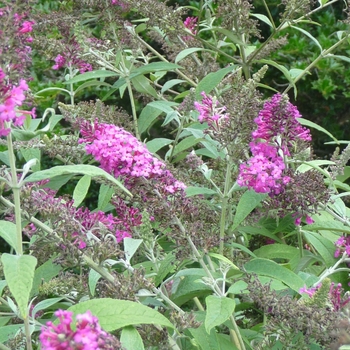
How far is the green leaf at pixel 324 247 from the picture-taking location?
1.89 m

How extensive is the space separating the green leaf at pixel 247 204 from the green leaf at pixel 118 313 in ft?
1.83

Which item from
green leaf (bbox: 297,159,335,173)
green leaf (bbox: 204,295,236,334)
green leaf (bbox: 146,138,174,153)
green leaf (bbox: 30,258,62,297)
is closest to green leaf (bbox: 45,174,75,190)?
green leaf (bbox: 146,138,174,153)

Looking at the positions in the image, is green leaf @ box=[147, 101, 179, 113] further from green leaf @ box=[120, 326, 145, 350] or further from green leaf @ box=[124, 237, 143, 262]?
green leaf @ box=[120, 326, 145, 350]

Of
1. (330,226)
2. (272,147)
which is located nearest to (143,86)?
(272,147)

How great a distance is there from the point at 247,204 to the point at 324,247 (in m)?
0.30

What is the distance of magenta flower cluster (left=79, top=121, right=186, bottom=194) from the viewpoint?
1.69m

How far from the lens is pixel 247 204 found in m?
1.83

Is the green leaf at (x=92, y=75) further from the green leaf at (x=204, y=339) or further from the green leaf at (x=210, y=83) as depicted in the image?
the green leaf at (x=204, y=339)

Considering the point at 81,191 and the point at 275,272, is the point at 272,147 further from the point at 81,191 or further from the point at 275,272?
the point at 81,191

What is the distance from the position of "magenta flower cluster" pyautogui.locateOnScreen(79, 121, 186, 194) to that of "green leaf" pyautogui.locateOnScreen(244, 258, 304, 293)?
27 centimetres

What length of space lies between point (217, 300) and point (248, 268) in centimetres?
19

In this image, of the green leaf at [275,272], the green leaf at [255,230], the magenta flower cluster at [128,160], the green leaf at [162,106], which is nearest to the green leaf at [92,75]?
the green leaf at [162,106]

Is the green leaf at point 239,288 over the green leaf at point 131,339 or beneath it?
beneath

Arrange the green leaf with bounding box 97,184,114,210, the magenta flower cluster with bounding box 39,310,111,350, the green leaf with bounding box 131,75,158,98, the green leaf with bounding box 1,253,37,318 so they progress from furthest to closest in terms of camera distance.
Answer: the green leaf with bounding box 131,75,158,98
the green leaf with bounding box 97,184,114,210
the green leaf with bounding box 1,253,37,318
the magenta flower cluster with bounding box 39,310,111,350
